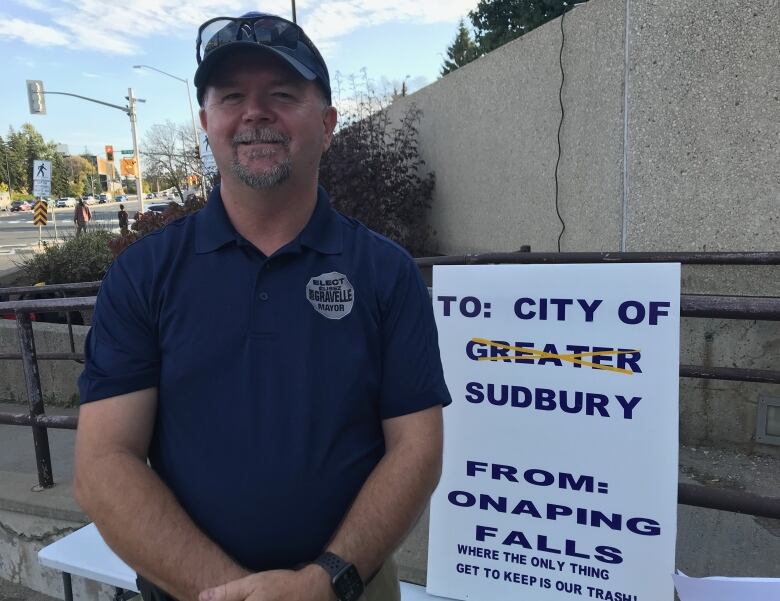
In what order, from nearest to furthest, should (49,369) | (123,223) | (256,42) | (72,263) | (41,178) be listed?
(256,42)
(49,369)
(72,263)
(123,223)
(41,178)

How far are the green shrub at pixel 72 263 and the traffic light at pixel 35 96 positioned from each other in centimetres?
1926

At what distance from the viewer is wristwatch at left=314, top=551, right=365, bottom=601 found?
1.31m

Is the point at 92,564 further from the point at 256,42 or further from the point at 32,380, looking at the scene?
the point at 256,42

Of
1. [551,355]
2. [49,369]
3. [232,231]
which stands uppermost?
[232,231]

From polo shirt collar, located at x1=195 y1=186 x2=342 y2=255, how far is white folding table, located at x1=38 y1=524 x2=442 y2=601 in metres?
1.37

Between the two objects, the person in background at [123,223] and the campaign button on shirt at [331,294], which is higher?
the person in background at [123,223]

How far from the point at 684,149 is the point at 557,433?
295 cm

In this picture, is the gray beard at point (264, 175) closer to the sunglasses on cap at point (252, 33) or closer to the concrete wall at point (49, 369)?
the sunglasses on cap at point (252, 33)

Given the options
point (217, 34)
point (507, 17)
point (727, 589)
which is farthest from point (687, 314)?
point (507, 17)

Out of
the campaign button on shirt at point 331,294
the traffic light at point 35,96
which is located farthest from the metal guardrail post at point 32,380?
the traffic light at point 35,96

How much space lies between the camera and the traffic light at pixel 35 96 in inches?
996

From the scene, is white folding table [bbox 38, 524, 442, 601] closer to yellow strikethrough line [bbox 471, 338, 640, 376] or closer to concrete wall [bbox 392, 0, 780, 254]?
yellow strikethrough line [bbox 471, 338, 640, 376]

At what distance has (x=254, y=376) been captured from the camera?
1.40 meters

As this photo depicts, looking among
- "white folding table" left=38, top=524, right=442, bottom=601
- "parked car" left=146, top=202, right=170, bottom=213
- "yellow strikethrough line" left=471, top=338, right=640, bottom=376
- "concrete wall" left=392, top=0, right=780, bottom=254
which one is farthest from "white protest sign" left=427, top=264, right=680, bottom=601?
"parked car" left=146, top=202, right=170, bottom=213
